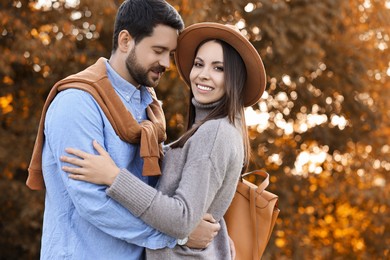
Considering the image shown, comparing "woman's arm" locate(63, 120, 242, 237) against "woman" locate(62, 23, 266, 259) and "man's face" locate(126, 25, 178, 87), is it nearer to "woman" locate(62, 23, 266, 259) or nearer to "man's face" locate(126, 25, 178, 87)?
"woman" locate(62, 23, 266, 259)

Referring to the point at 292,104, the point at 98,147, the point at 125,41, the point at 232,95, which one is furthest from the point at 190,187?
the point at 292,104

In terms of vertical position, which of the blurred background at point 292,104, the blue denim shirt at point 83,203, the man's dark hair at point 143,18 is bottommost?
the blurred background at point 292,104

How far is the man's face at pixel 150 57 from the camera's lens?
324cm

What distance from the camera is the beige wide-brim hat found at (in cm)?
333

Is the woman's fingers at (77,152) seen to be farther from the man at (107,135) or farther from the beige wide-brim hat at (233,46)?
the beige wide-brim hat at (233,46)

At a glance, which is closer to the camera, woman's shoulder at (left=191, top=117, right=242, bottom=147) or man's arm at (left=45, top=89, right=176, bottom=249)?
man's arm at (left=45, top=89, right=176, bottom=249)

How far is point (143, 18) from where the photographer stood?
10.6ft

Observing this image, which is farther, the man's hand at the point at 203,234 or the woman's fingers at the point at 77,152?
the man's hand at the point at 203,234

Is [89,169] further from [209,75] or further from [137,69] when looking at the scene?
[209,75]

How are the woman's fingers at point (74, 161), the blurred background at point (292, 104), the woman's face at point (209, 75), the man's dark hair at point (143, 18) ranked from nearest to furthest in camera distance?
1. the woman's fingers at point (74, 161)
2. the man's dark hair at point (143, 18)
3. the woman's face at point (209, 75)
4. the blurred background at point (292, 104)

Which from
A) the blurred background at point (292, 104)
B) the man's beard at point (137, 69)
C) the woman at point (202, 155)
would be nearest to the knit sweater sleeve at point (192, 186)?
the woman at point (202, 155)

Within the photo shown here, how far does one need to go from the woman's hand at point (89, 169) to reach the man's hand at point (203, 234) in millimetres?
430

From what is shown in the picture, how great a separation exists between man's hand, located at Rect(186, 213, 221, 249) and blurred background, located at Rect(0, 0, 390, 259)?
14.2ft

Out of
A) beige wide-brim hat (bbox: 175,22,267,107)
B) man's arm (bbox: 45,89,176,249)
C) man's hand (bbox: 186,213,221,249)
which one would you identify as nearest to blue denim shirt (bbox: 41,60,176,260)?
man's arm (bbox: 45,89,176,249)
